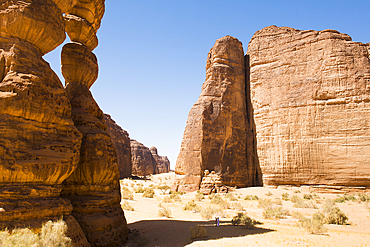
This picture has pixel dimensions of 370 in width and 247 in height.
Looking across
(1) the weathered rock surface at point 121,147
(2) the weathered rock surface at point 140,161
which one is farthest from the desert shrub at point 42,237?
(2) the weathered rock surface at point 140,161

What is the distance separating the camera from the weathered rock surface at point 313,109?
712 inches

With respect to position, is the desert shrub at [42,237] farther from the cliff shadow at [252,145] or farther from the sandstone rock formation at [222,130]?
the cliff shadow at [252,145]

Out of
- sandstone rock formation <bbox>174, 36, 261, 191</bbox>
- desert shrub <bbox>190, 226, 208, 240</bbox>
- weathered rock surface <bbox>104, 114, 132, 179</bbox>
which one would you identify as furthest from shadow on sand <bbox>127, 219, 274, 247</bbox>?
weathered rock surface <bbox>104, 114, 132, 179</bbox>

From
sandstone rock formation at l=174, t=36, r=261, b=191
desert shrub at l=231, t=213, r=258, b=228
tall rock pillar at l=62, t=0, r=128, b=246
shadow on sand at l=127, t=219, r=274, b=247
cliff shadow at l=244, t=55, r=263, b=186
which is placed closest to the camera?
tall rock pillar at l=62, t=0, r=128, b=246

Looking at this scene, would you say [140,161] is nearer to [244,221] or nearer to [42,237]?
[244,221]

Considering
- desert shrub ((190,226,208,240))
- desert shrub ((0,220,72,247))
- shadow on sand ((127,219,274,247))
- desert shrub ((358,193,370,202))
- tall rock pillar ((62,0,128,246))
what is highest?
tall rock pillar ((62,0,128,246))

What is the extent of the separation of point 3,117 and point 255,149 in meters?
20.7

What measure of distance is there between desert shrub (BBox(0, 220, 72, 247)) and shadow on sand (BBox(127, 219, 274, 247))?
255 centimetres

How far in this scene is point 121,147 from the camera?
3794cm

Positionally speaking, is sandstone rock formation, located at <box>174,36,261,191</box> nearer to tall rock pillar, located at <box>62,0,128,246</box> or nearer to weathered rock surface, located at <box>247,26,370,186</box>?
weathered rock surface, located at <box>247,26,370,186</box>

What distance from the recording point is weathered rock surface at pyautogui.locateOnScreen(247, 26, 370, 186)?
18094 millimetres

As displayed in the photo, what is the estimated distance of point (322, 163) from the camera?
18781mm

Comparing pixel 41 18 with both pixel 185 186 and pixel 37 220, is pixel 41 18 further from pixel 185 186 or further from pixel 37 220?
pixel 185 186

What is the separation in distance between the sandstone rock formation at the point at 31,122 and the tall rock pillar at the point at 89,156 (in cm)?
74
